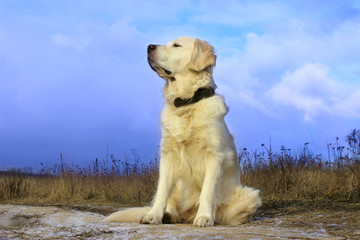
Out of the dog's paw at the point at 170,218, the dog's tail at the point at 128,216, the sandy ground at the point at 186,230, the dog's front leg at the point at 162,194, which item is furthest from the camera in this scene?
the dog's tail at the point at 128,216

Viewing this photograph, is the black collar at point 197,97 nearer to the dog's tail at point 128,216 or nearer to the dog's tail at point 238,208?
the dog's tail at point 238,208

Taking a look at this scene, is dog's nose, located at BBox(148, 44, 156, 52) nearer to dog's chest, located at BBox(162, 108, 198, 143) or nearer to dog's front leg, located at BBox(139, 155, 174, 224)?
dog's chest, located at BBox(162, 108, 198, 143)

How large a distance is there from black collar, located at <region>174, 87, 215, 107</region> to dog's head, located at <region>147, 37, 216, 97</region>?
0.05 meters

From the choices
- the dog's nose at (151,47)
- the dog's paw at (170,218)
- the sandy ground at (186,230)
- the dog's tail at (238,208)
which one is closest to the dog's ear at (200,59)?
the dog's nose at (151,47)

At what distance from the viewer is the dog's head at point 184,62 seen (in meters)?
4.16

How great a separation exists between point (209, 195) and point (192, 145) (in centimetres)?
54

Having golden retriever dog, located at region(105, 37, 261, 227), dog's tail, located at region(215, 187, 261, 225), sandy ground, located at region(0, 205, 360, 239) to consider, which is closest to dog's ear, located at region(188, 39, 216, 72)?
golden retriever dog, located at region(105, 37, 261, 227)

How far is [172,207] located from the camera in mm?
4082

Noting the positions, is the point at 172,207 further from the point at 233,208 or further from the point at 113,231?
the point at 113,231

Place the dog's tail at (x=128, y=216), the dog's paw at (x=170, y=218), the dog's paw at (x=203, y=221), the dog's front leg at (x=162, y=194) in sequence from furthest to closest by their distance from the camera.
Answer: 1. the dog's tail at (x=128, y=216)
2. the dog's paw at (x=170, y=218)
3. the dog's front leg at (x=162, y=194)
4. the dog's paw at (x=203, y=221)

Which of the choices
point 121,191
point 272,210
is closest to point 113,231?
point 272,210

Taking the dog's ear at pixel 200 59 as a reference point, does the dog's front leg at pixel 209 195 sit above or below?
below

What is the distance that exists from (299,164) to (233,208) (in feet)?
15.3

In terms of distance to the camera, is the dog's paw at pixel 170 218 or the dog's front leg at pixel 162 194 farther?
the dog's paw at pixel 170 218
